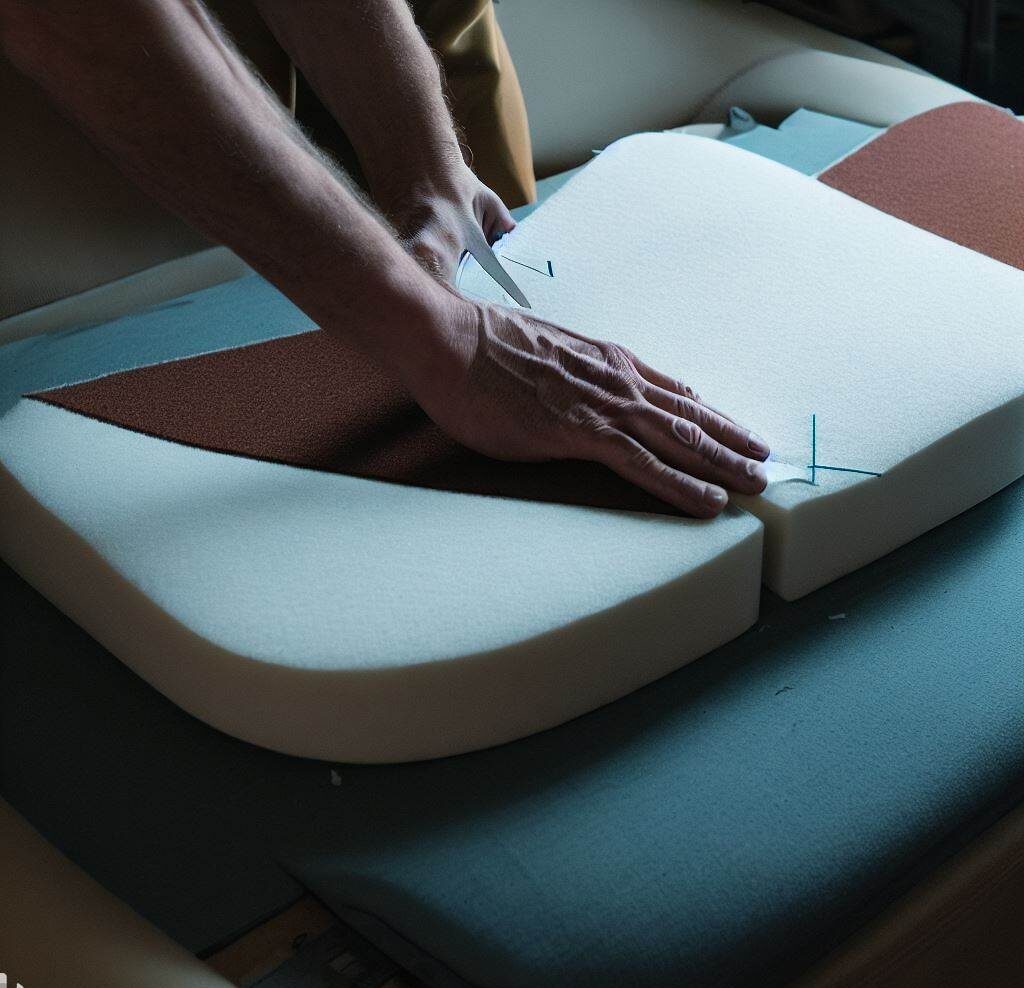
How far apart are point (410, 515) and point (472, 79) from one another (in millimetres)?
920

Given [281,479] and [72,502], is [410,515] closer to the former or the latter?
[281,479]

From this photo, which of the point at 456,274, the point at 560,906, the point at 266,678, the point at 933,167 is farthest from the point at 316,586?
the point at 933,167

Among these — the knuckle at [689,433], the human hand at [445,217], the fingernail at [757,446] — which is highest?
the human hand at [445,217]

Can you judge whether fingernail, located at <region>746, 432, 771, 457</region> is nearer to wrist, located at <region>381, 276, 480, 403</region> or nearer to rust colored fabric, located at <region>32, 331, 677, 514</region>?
rust colored fabric, located at <region>32, 331, 677, 514</region>

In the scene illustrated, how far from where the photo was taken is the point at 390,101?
1603mm

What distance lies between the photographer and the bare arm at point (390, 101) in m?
1.57

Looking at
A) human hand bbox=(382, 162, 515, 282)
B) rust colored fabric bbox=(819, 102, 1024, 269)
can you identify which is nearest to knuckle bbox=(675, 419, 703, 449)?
human hand bbox=(382, 162, 515, 282)

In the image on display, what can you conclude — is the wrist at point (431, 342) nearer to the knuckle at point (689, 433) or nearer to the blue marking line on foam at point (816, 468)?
the knuckle at point (689, 433)

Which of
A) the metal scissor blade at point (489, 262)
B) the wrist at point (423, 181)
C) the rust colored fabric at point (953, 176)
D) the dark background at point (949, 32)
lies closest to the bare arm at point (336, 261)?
the metal scissor blade at point (489, 262)

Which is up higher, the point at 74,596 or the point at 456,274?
the point at 456,274

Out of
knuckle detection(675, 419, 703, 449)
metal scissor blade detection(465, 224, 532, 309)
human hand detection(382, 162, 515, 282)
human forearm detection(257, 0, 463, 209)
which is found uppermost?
human forearm detection(257, 0, 463, 209)

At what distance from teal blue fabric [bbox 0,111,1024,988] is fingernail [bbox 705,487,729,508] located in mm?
126

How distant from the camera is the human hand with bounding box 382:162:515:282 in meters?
1.47

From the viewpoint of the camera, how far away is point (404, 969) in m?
0.97
